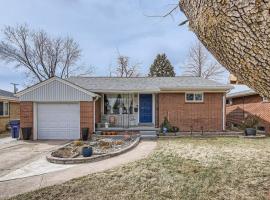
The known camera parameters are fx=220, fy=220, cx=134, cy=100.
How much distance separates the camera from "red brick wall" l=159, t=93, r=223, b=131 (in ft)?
50.9

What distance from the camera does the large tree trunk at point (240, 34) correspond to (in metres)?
1.50

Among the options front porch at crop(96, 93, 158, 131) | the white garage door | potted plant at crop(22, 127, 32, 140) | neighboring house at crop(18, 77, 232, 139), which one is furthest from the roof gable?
front porch at crop(96, 93, 158, 131)

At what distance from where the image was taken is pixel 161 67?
41469 millimetres

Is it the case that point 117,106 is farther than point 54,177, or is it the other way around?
point 117,106

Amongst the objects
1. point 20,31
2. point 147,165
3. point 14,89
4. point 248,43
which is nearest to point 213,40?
point 248,43

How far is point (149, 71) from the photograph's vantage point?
140 feet

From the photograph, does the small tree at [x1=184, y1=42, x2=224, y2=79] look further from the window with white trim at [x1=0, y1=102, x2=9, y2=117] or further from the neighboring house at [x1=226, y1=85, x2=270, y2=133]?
the window with white trim at [x1=0, y1=102, x2=9, y2=117]

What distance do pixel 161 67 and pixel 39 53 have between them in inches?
842

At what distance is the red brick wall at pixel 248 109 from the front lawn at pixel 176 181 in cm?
907

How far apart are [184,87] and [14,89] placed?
2603 cm

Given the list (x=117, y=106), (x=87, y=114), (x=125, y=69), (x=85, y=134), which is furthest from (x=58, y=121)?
(x=125, y=69)

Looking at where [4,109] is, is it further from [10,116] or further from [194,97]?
[194,97]

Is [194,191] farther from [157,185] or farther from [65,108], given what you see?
[65,108]

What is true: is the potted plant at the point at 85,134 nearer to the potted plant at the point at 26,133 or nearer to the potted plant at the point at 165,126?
the potted plant at the point at 26,133
